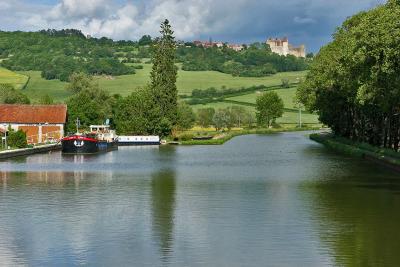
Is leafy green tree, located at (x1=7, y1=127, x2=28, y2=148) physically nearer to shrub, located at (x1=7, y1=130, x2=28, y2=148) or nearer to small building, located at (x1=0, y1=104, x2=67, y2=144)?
shrub, located at (x1=7, y1=130, x2=28, y2=148)

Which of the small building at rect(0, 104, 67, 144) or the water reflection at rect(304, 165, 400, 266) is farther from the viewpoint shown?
the small building at rect(0, 104, 67, 144)

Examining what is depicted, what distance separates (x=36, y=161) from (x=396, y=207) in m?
45.8

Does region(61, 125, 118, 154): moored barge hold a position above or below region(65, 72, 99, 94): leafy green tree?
below

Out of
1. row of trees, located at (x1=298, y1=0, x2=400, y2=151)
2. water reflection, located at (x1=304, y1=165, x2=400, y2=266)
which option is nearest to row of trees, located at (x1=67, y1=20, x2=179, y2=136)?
row of trees, located at (x1=298, y1=0, x2=400, y2=151)

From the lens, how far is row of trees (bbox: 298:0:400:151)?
52.9 m

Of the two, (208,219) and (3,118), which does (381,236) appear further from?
(3,118)

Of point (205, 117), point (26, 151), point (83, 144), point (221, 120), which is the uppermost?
point (205, 117)

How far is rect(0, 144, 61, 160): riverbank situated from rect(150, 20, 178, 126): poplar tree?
90.9ft

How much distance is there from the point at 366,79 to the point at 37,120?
6857cm

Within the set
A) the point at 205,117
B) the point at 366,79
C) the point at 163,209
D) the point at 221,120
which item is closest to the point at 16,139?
the point at 366,79

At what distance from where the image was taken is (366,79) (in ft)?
194

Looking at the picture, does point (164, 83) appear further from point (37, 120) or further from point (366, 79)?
point (366, 79)

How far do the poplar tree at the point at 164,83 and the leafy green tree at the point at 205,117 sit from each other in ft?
216

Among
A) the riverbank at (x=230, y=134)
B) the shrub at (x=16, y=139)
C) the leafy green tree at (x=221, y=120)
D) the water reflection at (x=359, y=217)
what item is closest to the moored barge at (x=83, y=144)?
the shrub at (x=16, y=139)
